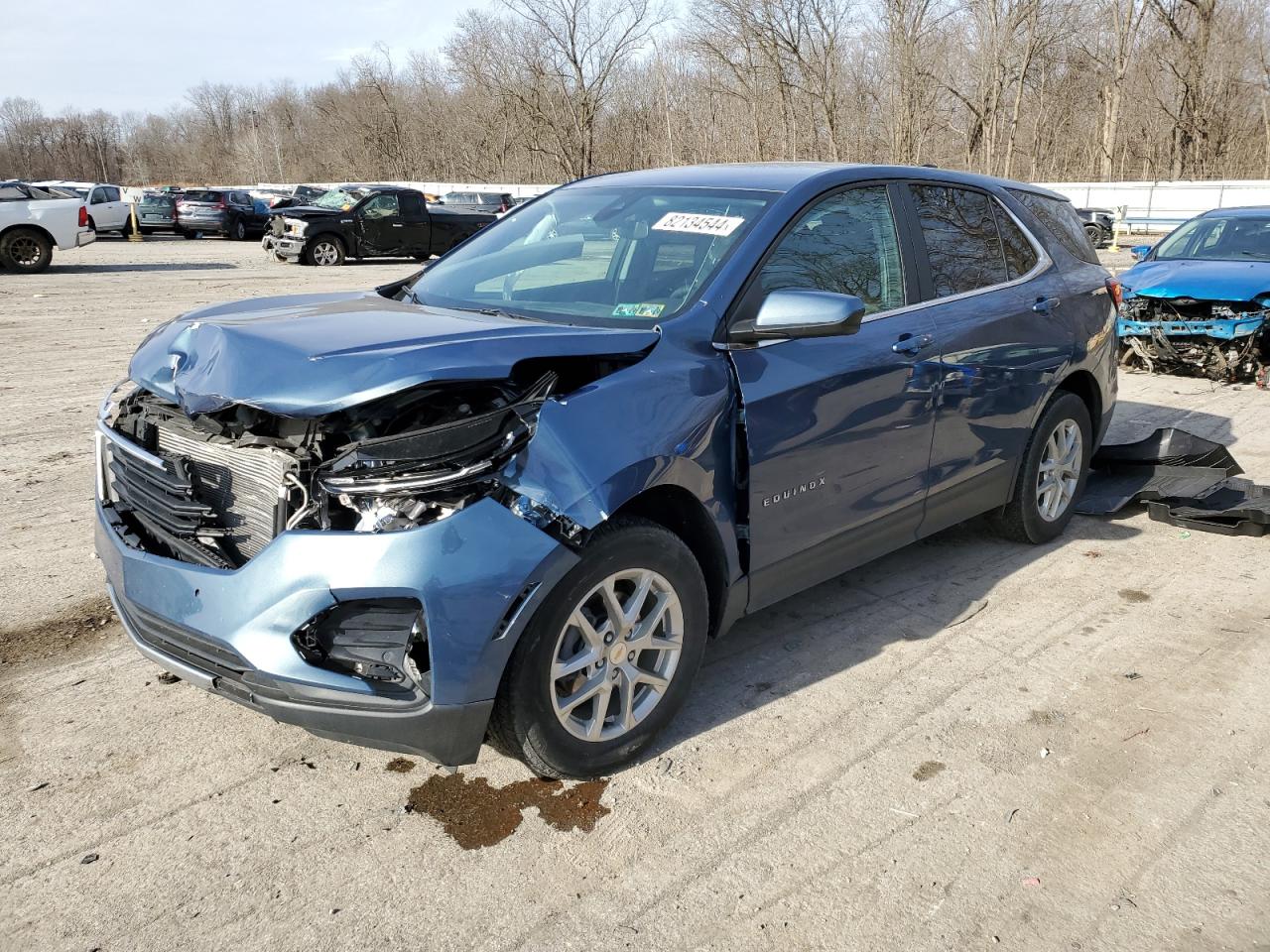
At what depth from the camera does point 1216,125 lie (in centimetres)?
4672

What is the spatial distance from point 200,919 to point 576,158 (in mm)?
52969

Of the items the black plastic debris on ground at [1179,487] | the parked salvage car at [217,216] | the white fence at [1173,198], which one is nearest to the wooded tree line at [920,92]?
the white fence at [1173,198]

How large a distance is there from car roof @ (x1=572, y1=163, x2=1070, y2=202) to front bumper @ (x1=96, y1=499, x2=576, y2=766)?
6.35 ft

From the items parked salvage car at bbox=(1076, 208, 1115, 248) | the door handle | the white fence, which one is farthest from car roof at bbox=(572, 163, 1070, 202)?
the white fence

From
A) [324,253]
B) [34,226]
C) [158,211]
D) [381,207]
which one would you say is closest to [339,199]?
[381,207]

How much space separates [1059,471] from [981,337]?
1264mm

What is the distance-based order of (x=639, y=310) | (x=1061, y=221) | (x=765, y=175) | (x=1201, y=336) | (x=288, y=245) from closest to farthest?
(x=639, y=310), (x=765, y=175), (x=1061, y=221), (x=1201, y=336), (x=288, y=245)

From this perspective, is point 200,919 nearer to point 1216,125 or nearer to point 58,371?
point 58,371

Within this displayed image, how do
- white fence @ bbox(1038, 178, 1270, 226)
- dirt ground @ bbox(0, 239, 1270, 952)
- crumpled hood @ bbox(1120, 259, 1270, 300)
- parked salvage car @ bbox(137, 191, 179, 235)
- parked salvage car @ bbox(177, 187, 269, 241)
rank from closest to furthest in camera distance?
dirt ground @ bbox(0, 239, 1270, 952) < crumpled hood @ bbox(1120, 259, 1270, 300) < parked salvage car @ bbox(177, 187, 269, 241) < parked salvage car @ bbox(137, 191, 179, 235) < white fence @ bbox(1038, 178, 1270, 226)

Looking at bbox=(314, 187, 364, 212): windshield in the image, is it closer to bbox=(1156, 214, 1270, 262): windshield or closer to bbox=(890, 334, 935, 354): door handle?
bbox=(1156, 214, 1270, 262): windshield

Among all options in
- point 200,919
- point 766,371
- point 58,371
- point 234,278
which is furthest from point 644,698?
point 234,278

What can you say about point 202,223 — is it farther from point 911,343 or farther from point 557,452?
point 557,452

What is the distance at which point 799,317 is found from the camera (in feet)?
10.7

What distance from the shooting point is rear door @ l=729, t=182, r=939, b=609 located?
3.45 metres
